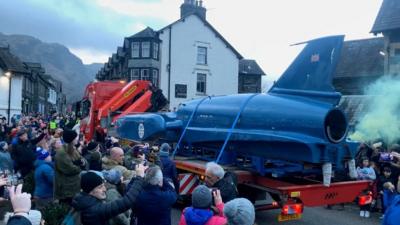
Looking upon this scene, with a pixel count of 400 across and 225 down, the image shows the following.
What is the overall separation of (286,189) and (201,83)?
3175 centimetres

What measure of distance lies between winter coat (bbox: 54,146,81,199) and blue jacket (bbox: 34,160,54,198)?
30 cm

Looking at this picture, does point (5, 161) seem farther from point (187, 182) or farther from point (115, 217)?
point (115, 217)

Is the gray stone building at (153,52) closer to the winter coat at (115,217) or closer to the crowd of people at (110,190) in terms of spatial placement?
the crowd of people at (110,190)

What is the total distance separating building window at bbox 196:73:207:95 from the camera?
38.6 m

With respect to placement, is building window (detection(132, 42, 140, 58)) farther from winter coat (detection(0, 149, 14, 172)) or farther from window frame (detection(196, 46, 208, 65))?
winter coat (detection(0, 149, 14, 172))

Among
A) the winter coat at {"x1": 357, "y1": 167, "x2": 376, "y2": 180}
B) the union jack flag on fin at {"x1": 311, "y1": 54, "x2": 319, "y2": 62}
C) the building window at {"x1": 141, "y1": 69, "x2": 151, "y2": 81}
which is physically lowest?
the winter coat at {"x1": 357, "y1": 167, "x2": 376, "y2": 180}

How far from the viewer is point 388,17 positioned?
25.8 m

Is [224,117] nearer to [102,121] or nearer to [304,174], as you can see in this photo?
[304,174]

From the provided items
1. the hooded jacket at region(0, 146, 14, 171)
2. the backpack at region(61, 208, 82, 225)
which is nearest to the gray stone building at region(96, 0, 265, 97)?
the hooded jacket at region(0, 146, 14, 171)

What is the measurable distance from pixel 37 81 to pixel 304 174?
176ft

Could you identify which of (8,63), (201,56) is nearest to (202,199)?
(201,56)

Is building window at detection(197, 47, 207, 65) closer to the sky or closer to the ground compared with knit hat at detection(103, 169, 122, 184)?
closer to the sky

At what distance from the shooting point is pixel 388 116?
1053 centimetres

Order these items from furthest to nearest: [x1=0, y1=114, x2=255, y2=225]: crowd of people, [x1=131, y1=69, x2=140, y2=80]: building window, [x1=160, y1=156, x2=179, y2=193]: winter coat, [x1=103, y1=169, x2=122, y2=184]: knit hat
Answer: [x1=131, y1=69, x2=140, y2=80]: building window
[x1=160, y1=156, x2=179, y2=193]: winter coat
[x1=103, y1=169, x2=122, y2=184]: knit hat
[x1=0, y1=114, x2=255, y2=225]: crowd of people
